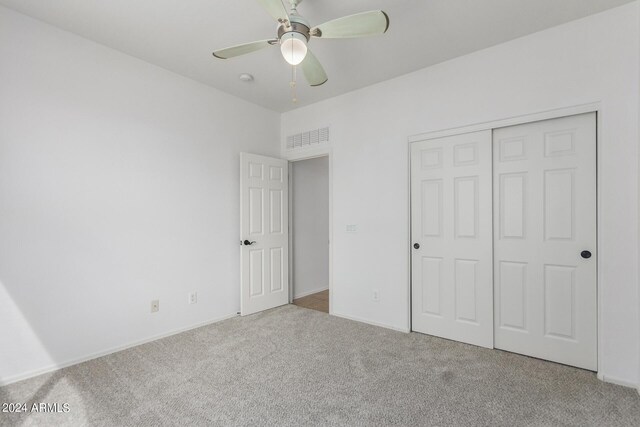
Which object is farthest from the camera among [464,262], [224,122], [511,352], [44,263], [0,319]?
[224,122]

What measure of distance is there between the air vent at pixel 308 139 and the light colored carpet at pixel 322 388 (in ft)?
7.95

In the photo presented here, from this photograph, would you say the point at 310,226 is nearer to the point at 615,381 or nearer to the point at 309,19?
the point at 309,19

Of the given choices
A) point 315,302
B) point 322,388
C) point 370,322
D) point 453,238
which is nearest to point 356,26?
point 453,238

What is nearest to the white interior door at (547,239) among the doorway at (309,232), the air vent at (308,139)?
the air vent at (308,139)

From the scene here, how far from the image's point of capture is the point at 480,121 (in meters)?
2.83

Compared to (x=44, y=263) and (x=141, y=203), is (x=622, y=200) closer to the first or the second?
(x=141, y=203)

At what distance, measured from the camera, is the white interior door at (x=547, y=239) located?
239 centimetres

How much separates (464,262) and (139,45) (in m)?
3.59

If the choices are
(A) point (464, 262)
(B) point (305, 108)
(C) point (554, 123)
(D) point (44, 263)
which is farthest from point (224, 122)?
(C) point (554, 123)

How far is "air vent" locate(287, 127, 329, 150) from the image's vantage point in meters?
3.96

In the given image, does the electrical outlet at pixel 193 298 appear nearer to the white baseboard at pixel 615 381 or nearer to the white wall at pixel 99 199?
the white wall at pixel 99 199

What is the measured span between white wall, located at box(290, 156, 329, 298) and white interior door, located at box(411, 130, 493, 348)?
1962 mm

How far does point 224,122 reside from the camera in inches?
145

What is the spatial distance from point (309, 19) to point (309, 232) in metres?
3.12
